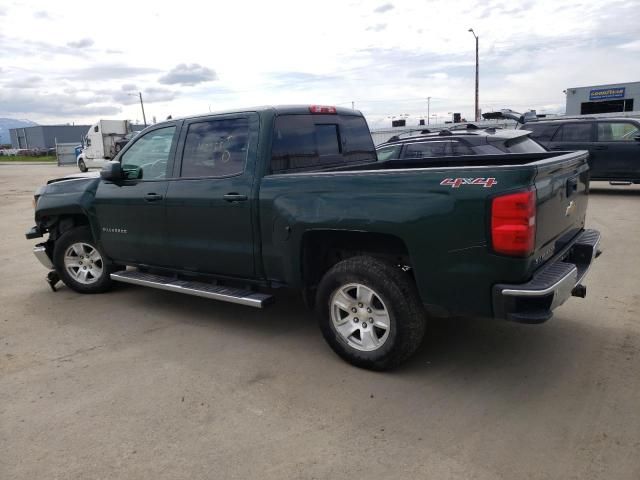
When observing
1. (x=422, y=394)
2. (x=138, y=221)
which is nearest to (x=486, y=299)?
(x=422, y=394)

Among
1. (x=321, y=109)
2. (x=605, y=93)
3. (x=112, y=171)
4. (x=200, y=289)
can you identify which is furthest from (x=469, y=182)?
(x=605, y=93)

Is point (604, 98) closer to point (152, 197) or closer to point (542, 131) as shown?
point (542, 131)

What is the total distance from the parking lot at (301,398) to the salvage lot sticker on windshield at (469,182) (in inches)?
55.0

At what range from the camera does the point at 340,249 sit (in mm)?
4191

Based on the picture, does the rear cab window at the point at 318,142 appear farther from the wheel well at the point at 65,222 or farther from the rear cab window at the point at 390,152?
the rear cab window at the point at 390,152

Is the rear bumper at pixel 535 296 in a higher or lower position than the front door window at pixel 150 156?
lower

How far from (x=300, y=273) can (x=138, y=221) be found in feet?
6.57

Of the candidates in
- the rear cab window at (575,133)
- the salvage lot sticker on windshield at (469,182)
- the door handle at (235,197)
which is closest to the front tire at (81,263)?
the door handle at (235,197)

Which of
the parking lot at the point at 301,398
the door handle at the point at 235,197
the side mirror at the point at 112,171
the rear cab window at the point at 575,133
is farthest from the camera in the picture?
the rear cab window at the point at 575,133

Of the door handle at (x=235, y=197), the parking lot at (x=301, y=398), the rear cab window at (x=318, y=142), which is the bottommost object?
the parking lot at (x=301, y=398)

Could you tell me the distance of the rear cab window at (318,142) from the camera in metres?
4.52

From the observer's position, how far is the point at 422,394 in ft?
11.9

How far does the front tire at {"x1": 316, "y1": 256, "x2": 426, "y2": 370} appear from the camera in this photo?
3715 millimetres

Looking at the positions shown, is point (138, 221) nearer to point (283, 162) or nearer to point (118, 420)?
point (283, 162)
